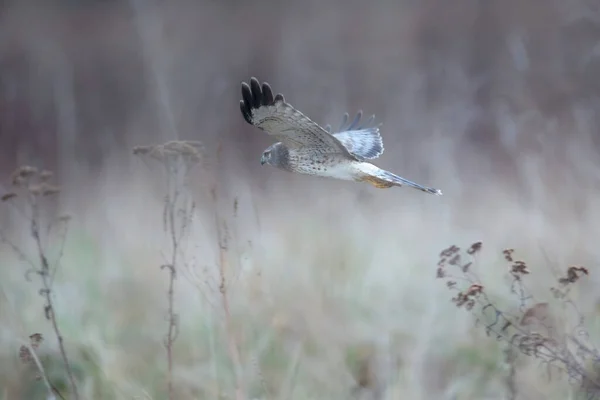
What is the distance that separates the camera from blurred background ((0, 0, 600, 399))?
6.11ft

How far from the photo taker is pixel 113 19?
2223mm

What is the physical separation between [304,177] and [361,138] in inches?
18.5

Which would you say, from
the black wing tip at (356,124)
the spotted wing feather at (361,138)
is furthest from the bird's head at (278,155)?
the black wing tip at (356,124)

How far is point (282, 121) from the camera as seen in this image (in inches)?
51.3

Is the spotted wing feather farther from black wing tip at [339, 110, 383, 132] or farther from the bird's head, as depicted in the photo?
the bird's head

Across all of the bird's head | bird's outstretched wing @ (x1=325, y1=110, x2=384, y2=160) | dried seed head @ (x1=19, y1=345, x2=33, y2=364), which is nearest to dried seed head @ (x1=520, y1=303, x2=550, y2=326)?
bird's outstretched wing @ (x1=325, y1=110, x2=384, y2=160)

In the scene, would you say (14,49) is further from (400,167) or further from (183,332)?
(400,167)

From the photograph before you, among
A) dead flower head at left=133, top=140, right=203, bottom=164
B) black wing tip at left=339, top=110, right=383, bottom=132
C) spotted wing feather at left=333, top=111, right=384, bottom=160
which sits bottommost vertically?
dead flower head at left=133, top=140, right=203, bottom=164

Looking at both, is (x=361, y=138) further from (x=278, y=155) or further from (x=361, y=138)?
(x=278, y=155)

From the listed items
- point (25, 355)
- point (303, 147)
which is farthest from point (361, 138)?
point (25, 355)

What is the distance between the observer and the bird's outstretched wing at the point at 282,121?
1.21 metres

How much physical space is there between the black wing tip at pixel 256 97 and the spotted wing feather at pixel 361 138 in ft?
1.21

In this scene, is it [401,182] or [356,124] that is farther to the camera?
→ [356,124]

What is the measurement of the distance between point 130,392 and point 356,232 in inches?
32.5
